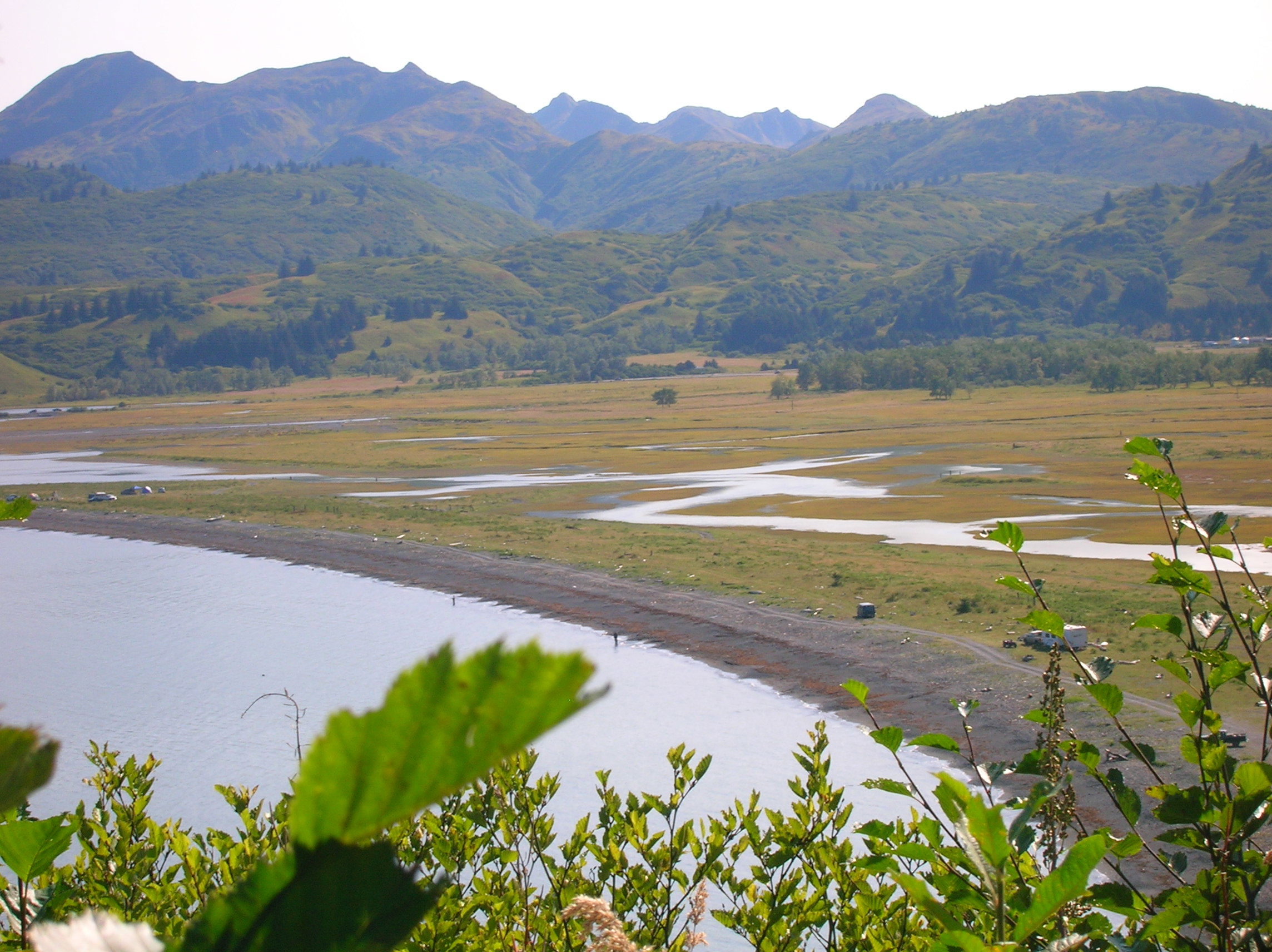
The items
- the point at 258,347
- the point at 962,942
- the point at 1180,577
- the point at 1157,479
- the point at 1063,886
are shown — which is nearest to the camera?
the point at 1063,886

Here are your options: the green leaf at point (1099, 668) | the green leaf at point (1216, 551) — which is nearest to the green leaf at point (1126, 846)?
the green leaf at point (1099, 668)

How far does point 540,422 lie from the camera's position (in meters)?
85.6

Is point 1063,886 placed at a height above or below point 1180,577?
below

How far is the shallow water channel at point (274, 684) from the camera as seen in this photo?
1684 cm

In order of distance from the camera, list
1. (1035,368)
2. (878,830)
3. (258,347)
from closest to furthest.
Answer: (878,830)
(1035,368)
(258,347)

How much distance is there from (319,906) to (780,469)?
52.8m

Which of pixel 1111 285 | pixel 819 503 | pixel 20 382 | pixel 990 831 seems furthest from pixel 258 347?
pixel 990 831

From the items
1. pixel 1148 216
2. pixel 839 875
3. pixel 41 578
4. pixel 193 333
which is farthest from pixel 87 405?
pixel 1148 216

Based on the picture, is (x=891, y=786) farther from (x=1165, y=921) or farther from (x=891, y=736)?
(x=1165, y=921)

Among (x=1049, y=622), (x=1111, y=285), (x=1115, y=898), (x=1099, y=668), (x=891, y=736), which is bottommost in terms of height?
(x=1115, y=898)

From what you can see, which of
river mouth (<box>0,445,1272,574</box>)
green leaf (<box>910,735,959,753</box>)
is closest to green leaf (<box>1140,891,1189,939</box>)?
green leaf (<box>910,735,959,753</box>)

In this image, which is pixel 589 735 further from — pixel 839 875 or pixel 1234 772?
pixel 1234 772

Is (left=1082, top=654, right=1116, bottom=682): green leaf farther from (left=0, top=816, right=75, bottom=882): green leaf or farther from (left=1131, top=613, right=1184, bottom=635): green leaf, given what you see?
(left=0, top=816, right=75, bottom=882): green leaf

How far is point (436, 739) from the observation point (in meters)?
0.70
